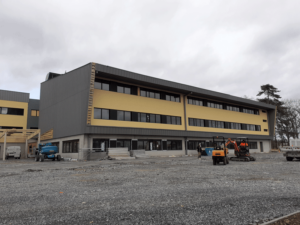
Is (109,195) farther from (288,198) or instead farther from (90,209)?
(288,198)

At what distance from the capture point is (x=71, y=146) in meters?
29.4

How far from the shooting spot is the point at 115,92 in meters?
29.6

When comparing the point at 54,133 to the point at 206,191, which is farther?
the point at 54,133

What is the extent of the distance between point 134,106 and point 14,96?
2587 centimetres

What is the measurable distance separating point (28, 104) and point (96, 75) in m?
23.4

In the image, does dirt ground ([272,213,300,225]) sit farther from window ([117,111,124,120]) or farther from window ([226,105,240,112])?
window ([226,105,240,112])

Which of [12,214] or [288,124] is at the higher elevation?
[288,124]

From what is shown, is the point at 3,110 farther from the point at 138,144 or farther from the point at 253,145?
the point at 253,145

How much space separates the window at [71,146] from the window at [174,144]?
13389mm

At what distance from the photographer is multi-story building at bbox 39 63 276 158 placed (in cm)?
2740

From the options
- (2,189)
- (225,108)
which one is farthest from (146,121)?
(2,189)

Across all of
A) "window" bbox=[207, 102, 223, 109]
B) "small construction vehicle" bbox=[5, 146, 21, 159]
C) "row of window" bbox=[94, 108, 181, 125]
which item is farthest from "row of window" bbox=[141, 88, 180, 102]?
"small construction vehicle" bbox=[5, 146, 21, 159]

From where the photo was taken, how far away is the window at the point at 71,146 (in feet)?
92.4

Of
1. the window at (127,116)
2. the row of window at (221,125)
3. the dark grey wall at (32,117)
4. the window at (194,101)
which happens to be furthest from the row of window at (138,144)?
the dark grey wall at (32,117)
